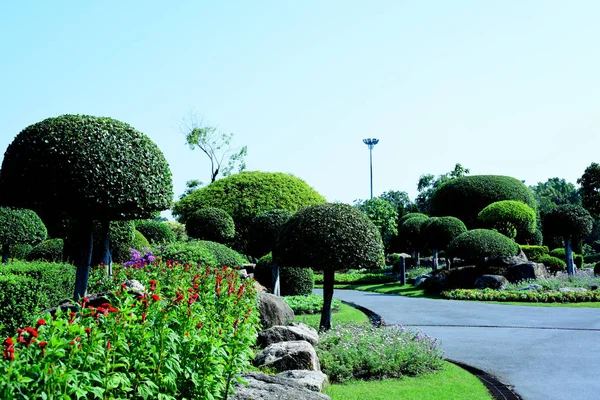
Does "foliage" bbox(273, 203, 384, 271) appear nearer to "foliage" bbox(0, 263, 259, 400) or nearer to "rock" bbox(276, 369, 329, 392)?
"rock" bbox(276, 369, 329, 392)

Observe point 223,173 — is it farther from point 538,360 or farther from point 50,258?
point 538,360

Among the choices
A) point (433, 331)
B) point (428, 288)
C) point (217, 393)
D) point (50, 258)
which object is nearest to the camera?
point (217, 393)

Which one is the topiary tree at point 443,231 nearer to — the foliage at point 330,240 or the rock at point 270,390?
the foliage at point 330,240

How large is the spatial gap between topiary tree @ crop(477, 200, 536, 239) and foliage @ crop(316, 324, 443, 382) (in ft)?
71.2

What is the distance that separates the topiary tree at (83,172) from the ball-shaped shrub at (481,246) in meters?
16.3

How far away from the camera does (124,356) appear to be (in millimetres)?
3906

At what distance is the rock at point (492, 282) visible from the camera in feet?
70.2

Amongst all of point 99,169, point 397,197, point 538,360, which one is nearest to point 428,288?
point 538,360

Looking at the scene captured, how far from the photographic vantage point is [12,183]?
9.39m

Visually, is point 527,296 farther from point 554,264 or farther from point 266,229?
point 266,229

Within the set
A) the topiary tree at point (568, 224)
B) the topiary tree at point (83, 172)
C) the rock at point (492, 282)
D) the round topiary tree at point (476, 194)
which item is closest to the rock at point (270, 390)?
the topiary tree at point (83, 172)

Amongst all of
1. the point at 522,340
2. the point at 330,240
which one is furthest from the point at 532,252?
the point at 330,240

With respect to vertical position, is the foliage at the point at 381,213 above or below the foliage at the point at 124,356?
above

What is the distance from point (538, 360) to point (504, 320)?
16.7 ft
